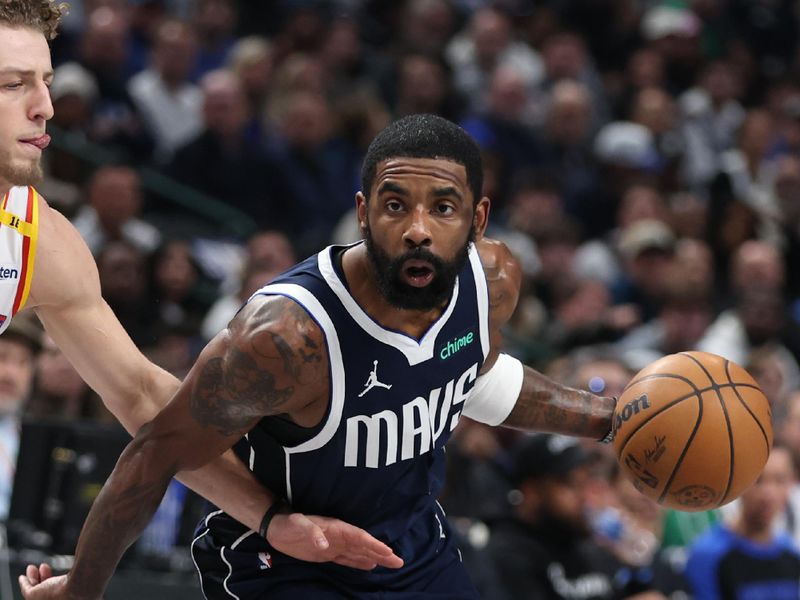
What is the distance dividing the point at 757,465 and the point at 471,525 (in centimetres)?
275

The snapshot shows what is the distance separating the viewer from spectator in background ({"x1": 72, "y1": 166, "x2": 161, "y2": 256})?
26.5 ft

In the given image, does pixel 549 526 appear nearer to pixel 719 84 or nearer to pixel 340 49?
pixel 340 49

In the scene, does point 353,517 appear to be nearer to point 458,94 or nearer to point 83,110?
point 83,110

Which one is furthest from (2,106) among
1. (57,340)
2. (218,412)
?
(218,412)

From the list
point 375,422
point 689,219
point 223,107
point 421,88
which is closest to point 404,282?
point 375,422

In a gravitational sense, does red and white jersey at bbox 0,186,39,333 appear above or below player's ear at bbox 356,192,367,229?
below

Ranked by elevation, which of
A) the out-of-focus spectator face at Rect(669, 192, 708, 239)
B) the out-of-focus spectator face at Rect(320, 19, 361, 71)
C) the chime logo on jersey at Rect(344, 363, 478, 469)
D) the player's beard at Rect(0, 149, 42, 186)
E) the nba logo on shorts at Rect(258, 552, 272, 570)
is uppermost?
the player's beard at Rect(0, 149, 42, 186)

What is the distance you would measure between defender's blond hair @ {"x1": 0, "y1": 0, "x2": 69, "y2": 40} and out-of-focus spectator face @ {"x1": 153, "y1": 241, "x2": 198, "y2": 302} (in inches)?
170

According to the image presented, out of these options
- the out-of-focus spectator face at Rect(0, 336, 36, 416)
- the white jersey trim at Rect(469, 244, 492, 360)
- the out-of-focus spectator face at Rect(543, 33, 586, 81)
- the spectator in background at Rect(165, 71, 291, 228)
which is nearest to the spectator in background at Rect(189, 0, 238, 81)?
the spectator in background at Rect(165, 71, 291, 228)

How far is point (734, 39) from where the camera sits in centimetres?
1284

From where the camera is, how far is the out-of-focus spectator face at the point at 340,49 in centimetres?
1047

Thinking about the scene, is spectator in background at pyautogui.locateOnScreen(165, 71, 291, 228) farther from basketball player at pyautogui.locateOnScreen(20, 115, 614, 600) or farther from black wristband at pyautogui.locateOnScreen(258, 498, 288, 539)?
black wristband at pyautogui.locateOnScreen(258, 498, 288, 539)

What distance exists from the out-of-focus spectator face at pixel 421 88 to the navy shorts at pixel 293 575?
6.67 m

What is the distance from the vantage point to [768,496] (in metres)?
6.48
